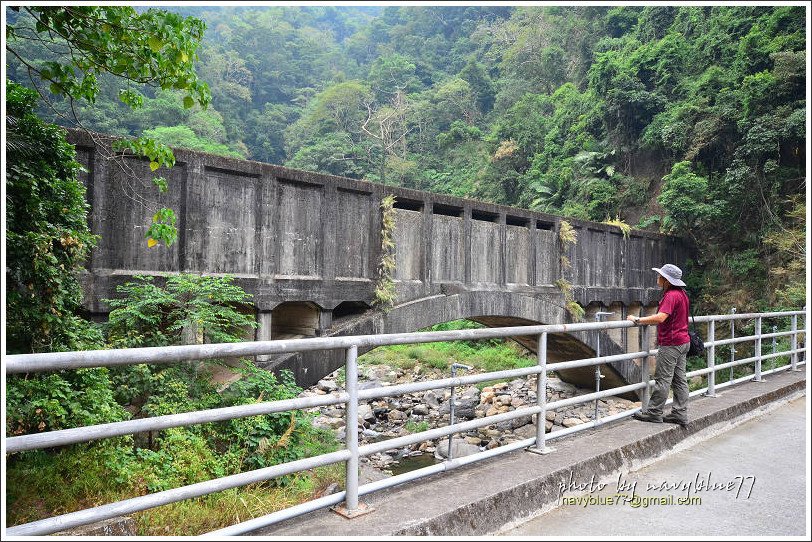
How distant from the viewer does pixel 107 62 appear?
14.3ft

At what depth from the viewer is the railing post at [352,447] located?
286 cm

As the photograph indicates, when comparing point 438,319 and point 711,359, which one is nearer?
point 711,359

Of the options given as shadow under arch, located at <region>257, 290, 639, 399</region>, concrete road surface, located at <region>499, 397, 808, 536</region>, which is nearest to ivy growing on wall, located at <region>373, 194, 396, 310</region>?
shadow under arch, located at <region>257, 290, 639, 399</region>

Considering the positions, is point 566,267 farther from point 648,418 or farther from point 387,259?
point 648,418

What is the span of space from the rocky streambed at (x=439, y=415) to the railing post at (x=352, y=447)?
810cm

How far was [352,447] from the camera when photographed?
2.92 meters

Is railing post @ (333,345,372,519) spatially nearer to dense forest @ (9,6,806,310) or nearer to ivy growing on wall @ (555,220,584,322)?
dense forest @ (9,6,806,310)

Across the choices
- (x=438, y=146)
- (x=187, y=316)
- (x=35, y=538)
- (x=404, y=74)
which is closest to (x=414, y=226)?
(x=187, y=316)

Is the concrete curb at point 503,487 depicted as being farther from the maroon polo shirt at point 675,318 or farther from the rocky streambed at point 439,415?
the rocky streambed at point 439,415

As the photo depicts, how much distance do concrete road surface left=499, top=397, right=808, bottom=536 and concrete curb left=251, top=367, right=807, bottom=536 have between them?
8cm

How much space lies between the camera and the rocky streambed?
41.7 ft

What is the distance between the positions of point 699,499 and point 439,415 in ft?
42.7

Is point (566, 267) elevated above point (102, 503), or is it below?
above

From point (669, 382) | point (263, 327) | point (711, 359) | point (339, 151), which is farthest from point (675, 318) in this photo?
point (339, 151)
